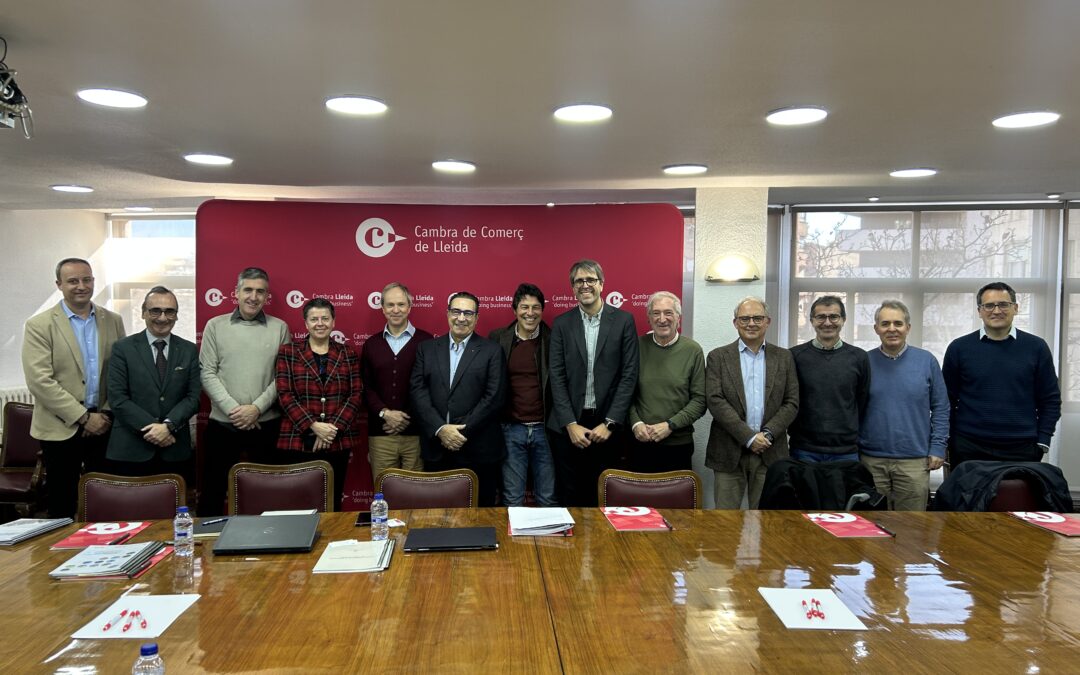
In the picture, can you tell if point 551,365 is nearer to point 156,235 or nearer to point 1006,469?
point 1006,469

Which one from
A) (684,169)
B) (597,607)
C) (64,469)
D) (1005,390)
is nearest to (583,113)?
(684,169)

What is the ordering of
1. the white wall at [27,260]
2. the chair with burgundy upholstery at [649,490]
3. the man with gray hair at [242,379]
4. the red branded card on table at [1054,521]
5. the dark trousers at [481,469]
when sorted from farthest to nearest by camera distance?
the white wall at [27,260] → the man with gray hair at [242,379] → the dark trousers at [481,469] → the chair with burgundy upholstery at [649,490] → the red branded card on table at [1054,521]

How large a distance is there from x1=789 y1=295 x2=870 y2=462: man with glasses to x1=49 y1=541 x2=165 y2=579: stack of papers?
3284mm

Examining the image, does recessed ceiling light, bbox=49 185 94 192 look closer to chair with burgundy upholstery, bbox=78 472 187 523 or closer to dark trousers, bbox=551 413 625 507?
chair with burgundy upholstery, bbox=78 472 187 523

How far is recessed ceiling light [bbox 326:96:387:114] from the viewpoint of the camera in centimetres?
295

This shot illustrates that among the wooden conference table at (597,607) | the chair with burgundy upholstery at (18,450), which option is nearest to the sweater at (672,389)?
the wooden conference table at (597,607)

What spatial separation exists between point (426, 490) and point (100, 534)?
120 cm

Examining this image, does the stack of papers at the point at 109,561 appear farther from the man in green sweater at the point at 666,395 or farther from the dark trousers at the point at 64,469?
the man in green sweater at the point at 666,395

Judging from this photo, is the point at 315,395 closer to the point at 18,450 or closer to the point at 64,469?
the point at 64,469

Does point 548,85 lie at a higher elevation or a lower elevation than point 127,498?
higher

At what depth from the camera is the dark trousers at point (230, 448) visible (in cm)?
433

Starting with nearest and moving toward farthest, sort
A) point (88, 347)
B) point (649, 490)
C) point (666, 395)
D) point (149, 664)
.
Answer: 1. point (149, 664)
2. point (649, 490)
3. point (666, 395)
4. point (88, 347)

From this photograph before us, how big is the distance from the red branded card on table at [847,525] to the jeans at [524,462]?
1.92 metres

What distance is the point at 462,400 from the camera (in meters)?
4.19
